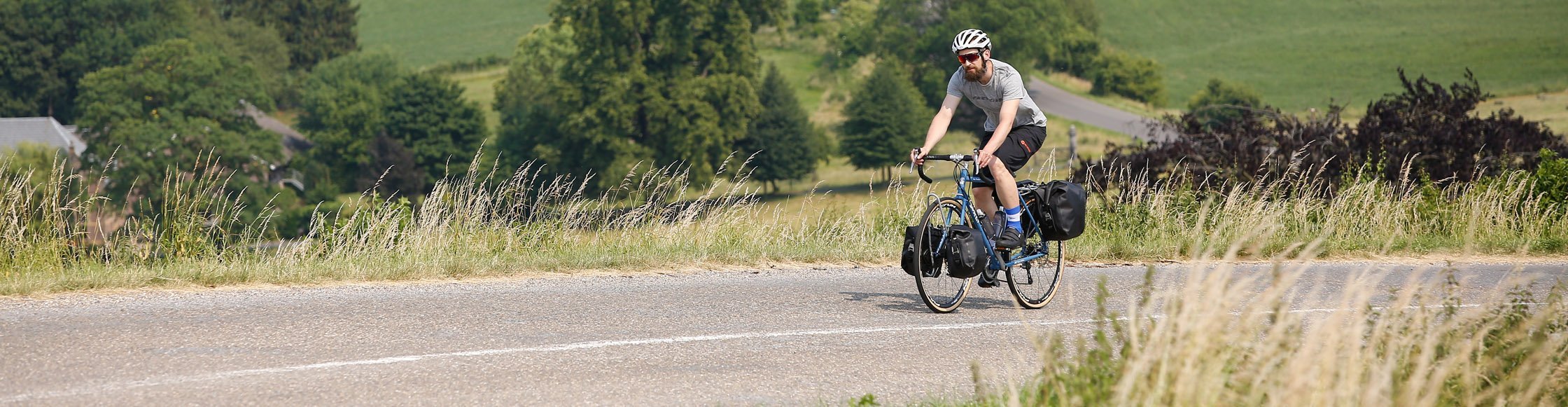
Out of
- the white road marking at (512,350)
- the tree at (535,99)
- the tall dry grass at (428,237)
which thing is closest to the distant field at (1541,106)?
the tree at (535,99)

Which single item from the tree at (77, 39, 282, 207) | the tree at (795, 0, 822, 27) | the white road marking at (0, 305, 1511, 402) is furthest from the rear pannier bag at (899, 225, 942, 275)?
the tree at (795, 0, 822, 27)

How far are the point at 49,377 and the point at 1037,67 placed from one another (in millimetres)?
89976

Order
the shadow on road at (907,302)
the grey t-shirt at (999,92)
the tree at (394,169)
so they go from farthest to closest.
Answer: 1. the tree at (394,169)
2. the shadow on road at (907,302)
3. the grey t-shirt at (999,92)

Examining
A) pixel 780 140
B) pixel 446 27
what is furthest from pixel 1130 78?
pixel 446 27

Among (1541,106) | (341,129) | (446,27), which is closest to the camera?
(1541,106)

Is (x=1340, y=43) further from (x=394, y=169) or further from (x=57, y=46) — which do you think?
(x=57, y=46)

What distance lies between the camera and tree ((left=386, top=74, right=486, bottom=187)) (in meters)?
71.8

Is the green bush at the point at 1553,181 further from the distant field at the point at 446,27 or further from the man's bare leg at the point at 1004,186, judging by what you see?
the distant field at the point at 446,27

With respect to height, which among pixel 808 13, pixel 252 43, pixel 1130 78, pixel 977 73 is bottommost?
pixel 977 73

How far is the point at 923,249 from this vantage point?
22.9ft

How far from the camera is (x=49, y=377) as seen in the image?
5.08 meters

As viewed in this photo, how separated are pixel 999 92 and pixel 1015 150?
0.35 metres

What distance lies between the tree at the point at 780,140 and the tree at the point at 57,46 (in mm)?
44538

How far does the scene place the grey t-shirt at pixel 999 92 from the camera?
7047 mm
